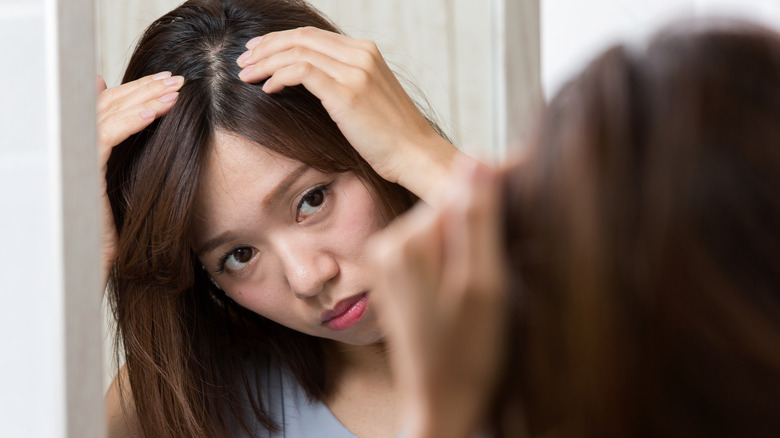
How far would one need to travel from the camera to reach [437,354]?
280 millimetres

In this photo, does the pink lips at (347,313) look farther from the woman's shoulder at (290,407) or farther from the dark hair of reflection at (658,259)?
the dark hair of reflection at (658,259)

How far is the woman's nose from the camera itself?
0.69 metres

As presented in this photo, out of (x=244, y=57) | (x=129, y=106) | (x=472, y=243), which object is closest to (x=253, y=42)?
(x=244, y=57)

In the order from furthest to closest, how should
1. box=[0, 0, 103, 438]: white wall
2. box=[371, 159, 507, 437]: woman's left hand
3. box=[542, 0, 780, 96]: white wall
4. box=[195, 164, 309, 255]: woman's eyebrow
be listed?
box=[542, 0, 780, 96]: white wall, box=[195, 164, 309, 255]: woman's eyebrow, box=[0, 0, 103, 438]: white wall, box=[371, 159, 507, 437]: woman's left hand

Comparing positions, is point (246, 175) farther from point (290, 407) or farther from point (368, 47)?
point (290, 407)

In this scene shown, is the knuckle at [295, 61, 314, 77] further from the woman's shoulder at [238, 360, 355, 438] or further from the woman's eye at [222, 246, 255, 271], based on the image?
the woman's shoulder at [238, 360, 355, 438]

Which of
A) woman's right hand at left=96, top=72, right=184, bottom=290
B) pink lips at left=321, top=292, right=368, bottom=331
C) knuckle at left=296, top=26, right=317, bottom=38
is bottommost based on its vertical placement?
pink lips at left=321, top=292, right=368, bottom=331

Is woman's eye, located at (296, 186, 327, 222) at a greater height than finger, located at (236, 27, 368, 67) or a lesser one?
lesser

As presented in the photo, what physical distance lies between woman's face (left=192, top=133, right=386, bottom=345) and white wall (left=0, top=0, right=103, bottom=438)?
0.87 ft

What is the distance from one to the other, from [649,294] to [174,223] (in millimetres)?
512

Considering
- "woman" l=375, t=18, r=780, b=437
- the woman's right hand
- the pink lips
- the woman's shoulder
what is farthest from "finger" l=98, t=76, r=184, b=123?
"woman" l=375, t=18, r=780, b=437

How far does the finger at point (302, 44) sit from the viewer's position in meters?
0.71

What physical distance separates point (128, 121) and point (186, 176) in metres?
0.07

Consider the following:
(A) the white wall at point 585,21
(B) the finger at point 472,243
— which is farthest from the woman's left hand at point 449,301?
(A) the white wall at point 585,21
